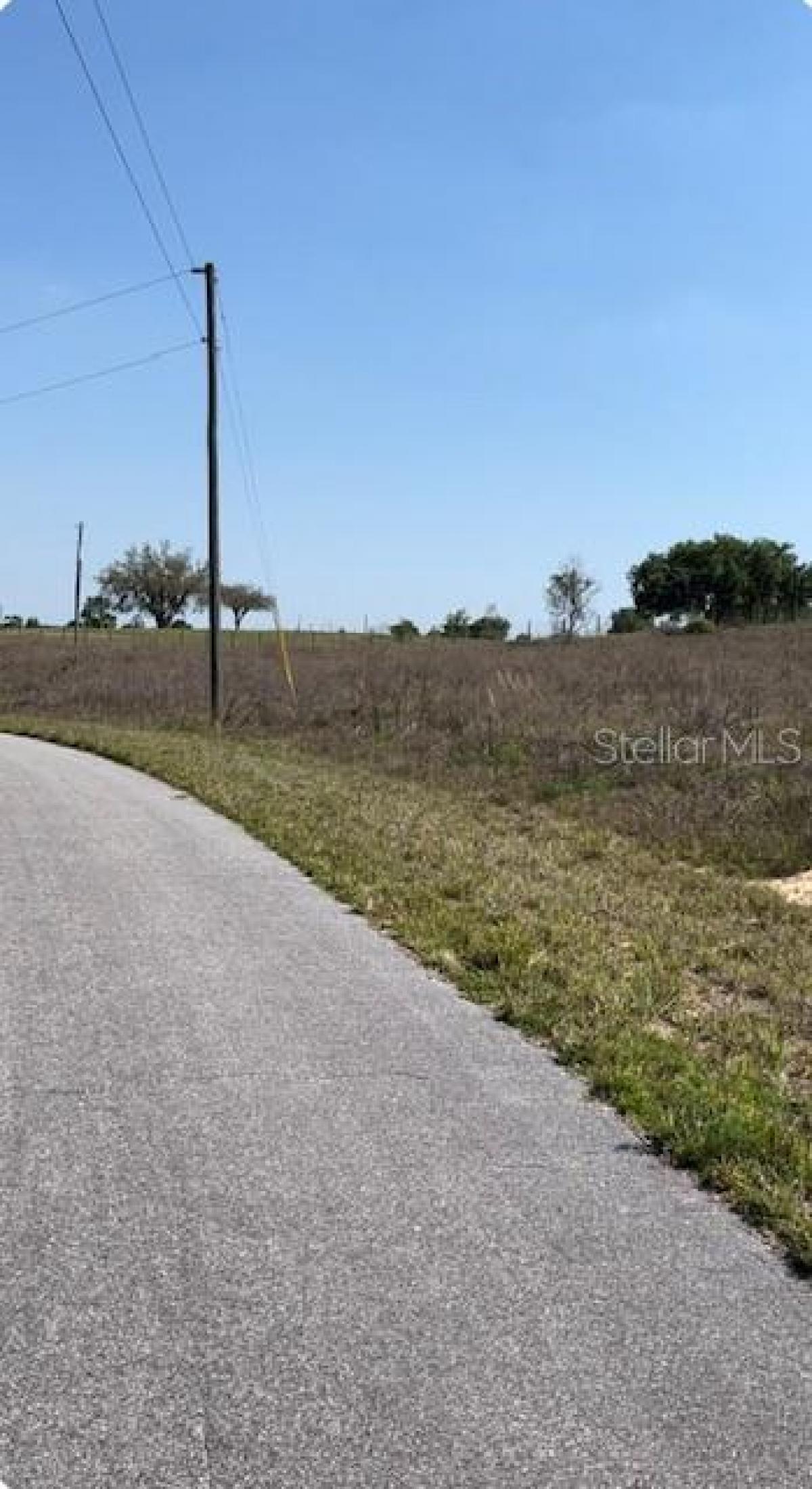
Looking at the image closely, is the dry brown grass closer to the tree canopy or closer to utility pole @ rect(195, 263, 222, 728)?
utility pole @ rect(195, 263, 222, 728)

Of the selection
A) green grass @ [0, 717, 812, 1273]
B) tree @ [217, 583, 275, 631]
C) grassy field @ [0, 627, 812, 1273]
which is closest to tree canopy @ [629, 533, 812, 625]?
tree @ [217, 583, 275, 631]

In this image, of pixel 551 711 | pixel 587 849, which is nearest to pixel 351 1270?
pixel 587 849

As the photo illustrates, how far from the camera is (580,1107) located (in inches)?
188

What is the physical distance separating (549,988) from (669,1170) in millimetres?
2151

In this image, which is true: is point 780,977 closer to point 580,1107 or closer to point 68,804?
point 580,1107

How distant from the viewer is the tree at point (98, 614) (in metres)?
106

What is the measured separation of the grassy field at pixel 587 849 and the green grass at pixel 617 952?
2 centimetres

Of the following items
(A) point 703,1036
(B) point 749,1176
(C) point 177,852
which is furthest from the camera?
(C) point 177,852

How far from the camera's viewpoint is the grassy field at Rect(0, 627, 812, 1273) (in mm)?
5031

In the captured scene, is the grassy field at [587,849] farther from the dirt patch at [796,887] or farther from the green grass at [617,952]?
the dirt patch at [796,887]

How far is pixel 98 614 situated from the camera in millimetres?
113312

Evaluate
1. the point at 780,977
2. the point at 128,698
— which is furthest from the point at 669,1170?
the point at 128,698

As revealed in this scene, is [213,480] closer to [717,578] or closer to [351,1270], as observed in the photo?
[351,1270]

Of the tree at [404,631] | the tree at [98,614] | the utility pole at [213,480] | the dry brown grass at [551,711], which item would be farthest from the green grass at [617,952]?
the tree at [98,614]
